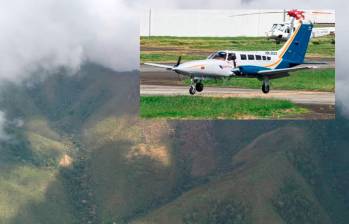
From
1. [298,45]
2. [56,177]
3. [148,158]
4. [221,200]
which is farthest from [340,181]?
[298,45]

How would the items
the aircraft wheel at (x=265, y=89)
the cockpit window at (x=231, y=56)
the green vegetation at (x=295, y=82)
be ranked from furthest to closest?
the cockpit window at (x=231, y=56), the green vegetation at (x=295, y=82), the aircraft wheel at (x=265, y=89)

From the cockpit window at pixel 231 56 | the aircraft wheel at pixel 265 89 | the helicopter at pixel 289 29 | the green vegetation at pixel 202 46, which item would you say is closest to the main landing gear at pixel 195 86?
the green vegetation at pixel 202 46

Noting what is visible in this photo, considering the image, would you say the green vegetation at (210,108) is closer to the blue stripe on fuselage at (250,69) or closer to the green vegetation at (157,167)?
the blue stripe on fuselage at (250,69)

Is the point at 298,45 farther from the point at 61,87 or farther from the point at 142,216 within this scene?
the point at 61,87

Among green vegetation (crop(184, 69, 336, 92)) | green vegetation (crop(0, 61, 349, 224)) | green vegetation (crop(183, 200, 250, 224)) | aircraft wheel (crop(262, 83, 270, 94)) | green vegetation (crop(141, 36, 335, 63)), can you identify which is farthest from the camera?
green vegetation (crop(183, 200, 250, 224))

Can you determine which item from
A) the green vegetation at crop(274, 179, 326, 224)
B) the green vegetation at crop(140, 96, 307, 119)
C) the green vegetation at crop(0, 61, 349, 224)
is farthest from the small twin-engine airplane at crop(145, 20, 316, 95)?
the green vegetation at crop(274, 179, 326, 224)

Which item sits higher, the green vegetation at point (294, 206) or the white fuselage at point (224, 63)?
the white fuselage at point (224, 63)

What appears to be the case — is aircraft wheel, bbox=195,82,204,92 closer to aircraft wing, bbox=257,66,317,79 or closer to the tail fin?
aircraft wing, bbox=257,66,317,79
